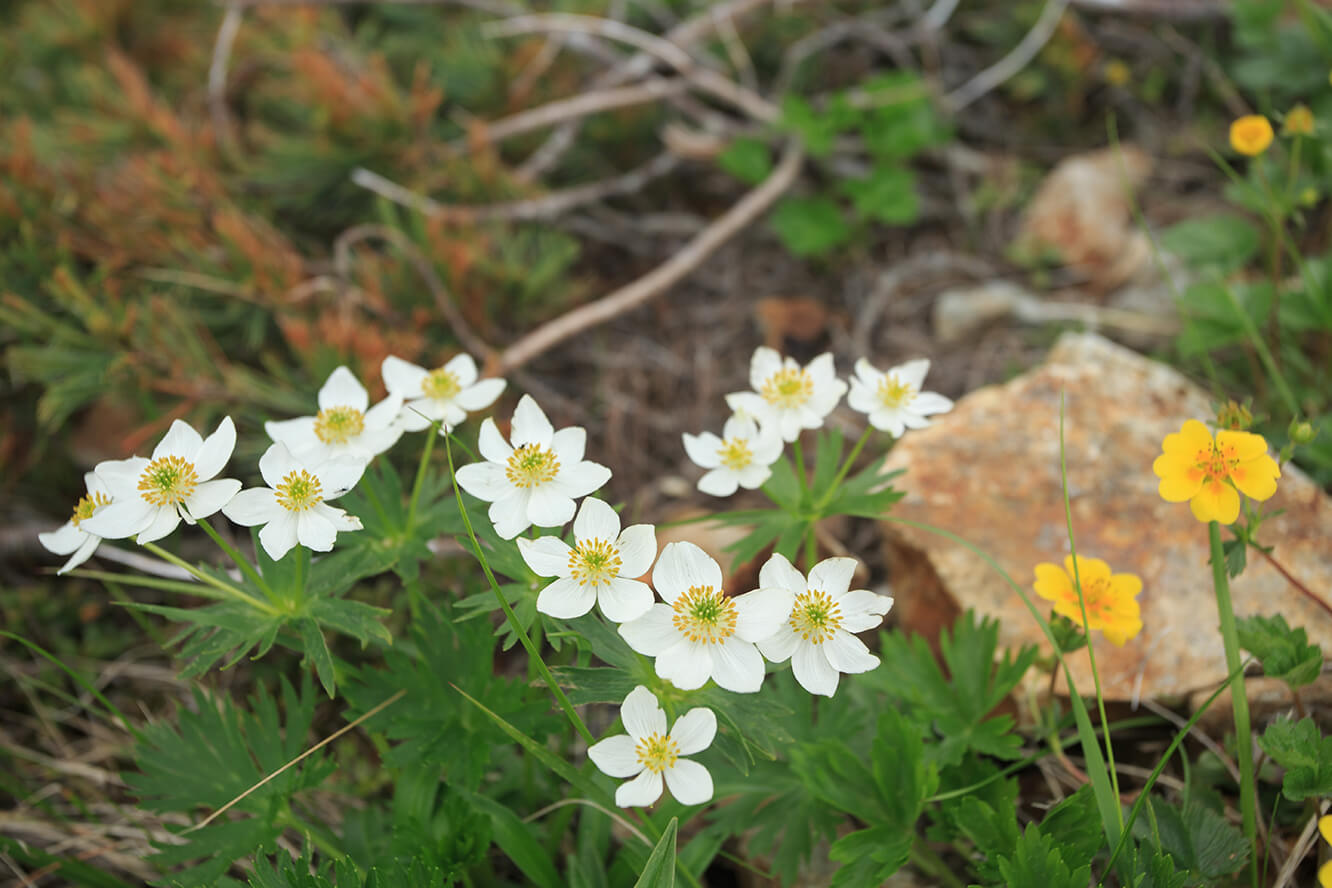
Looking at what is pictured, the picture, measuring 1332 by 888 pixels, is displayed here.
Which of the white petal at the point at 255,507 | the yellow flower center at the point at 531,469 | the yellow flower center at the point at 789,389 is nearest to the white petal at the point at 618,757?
the yellow flower center at the point at 531,469

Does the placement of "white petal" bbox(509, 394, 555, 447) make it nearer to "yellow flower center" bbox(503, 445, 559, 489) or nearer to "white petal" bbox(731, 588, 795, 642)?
"yellow flower center" bbox(503, 445, 559, 489)

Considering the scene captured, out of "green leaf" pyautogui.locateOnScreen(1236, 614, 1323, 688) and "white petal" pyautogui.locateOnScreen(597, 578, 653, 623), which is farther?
"green leaf" pyautogui.locateOnScreen(1236, 614, 1323, 688)

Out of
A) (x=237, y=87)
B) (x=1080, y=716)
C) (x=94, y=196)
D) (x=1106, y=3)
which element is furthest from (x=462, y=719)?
(x=1106, y=3)

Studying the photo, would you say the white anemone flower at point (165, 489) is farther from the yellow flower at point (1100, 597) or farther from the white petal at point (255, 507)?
the yellow flower at point (1100, 597)

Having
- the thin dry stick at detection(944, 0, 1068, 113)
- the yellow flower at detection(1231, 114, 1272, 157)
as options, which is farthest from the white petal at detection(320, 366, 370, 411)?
the thin dry stick at detection(944, 0, 1068, 113)

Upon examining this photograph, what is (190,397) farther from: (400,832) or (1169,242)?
(1169,242)
